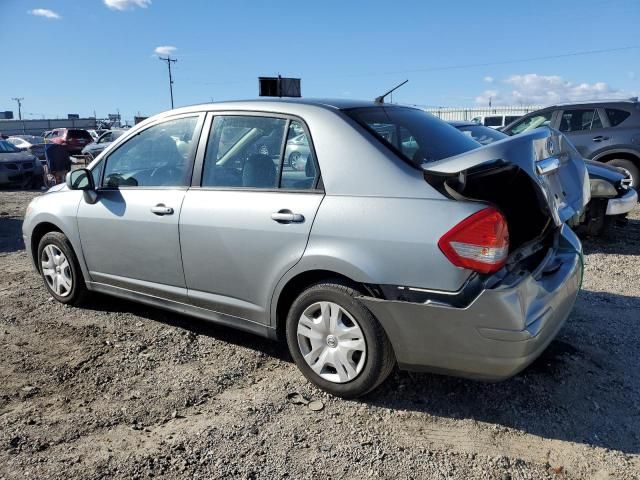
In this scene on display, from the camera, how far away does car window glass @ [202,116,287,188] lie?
319 cm

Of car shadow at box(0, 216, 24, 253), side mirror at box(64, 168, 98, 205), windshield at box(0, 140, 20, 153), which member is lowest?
car shadow at box(0, 216, 24, 253)

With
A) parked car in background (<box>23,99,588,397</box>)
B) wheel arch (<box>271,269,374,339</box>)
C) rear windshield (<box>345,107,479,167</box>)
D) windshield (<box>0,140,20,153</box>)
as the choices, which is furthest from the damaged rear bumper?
windshield (<box>0,140,20,153</box>)

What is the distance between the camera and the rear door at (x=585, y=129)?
8.82 metres

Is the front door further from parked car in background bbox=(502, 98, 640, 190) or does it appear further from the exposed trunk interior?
parked car in background bbox=(502, 98, 640, 190)

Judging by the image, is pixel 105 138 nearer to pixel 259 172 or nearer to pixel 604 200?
pixel 604 200

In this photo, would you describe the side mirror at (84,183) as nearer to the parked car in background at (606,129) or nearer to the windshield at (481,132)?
the windshield at (481,132)

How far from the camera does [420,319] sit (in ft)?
8.54

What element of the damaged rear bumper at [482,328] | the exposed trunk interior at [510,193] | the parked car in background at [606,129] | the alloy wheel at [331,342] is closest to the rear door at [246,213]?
the alloy wheel at [331,342]

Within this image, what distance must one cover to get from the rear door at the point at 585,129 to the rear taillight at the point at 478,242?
7.35m

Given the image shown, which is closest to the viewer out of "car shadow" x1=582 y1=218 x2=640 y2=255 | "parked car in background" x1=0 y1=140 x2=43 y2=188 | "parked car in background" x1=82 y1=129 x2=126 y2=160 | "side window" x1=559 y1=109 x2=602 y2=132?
"car shadow" x1=582 y1=218 x2=640 y2=255

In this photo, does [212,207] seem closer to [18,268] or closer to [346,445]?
[346,445]

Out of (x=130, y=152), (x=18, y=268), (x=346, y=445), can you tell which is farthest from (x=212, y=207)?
(x=18, y=268)

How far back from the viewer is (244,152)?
10.9ft

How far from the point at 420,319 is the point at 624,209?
4661 mm
